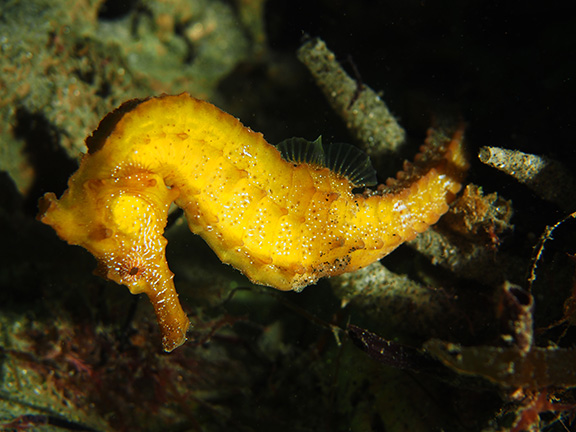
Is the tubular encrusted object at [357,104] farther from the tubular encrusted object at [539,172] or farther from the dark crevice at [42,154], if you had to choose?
the dark crevice at [42,154]

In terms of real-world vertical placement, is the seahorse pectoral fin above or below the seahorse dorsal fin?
below

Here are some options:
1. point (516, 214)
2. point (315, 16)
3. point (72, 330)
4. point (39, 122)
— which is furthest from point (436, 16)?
point (72, 330)

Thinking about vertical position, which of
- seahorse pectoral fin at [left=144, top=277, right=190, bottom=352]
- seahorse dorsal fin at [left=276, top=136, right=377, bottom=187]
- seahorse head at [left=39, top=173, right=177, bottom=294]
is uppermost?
seahorse dorsal fin at [left=276, top=136, right=377, bottom=187]

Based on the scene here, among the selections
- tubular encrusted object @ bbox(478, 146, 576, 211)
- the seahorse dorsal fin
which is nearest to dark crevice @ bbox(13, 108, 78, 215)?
the seahorse dorsal fin

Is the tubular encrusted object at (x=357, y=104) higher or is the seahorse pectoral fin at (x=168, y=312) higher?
the tubular encrusted object at (x=357, y=104)

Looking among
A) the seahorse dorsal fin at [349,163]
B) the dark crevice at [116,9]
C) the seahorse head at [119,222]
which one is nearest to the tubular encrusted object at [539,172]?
the seahorse dorsal fin at [349,163]

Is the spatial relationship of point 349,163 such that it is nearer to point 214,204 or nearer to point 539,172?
point 214,204

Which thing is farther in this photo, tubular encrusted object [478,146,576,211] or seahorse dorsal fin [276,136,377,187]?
seahorse dorsal fin [276,136,377,187]

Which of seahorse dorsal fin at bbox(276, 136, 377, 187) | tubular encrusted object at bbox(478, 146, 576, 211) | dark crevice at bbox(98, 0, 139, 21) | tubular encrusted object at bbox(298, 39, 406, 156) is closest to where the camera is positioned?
tubular encrusted object at bbox(478, 146, 576, 211)

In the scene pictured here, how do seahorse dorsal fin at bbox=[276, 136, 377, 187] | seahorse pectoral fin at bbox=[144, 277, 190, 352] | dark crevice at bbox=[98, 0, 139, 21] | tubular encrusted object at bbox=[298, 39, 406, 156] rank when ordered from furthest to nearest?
dark crevice at bbox=[98, 0, 139, 21]
tubular encrusted object at bbox=[298, 39, 406, 156]
seahorse dorsal fin at bbox=[276, 136, 377, 187]
seahorse pectoral fin at bbox=[144, 277, 190, 352]

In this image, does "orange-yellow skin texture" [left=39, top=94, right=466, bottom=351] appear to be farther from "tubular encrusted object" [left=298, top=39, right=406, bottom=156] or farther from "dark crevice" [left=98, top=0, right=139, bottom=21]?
"dark crevice" [left=98, top=0, right=139, bottom=21]
